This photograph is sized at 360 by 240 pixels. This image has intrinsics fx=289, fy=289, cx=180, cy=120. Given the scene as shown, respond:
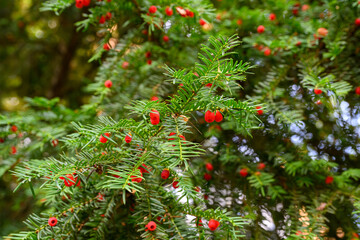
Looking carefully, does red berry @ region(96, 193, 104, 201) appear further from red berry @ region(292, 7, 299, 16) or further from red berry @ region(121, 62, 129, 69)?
red berry @ region(292, 7, 299, 16)

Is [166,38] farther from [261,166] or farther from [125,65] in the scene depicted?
[261,166]

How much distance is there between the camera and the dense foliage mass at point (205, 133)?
0.43 metres

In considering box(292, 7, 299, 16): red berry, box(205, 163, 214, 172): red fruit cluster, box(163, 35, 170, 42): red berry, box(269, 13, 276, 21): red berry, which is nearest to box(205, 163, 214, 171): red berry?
box(205, 163, 214, 172): red fruit cluster

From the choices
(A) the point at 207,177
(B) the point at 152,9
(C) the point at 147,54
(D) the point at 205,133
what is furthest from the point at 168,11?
(A) the point at 207,177

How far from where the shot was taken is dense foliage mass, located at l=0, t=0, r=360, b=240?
0.43 meters

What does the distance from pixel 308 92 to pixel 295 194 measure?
0.25 meters

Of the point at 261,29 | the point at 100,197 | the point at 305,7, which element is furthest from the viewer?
the point at 305,7

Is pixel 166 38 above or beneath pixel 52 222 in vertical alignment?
above

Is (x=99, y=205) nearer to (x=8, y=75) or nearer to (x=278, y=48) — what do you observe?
(x=278, y=48)

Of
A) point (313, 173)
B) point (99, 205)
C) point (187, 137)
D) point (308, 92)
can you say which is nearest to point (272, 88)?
point (308, 92)

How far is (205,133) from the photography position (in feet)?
2.05

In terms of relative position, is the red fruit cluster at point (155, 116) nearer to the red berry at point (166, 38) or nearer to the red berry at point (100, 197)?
the red berry at point (100, 197)

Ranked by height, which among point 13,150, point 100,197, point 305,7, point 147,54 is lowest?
point 13,150

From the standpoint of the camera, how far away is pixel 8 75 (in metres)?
1.68
